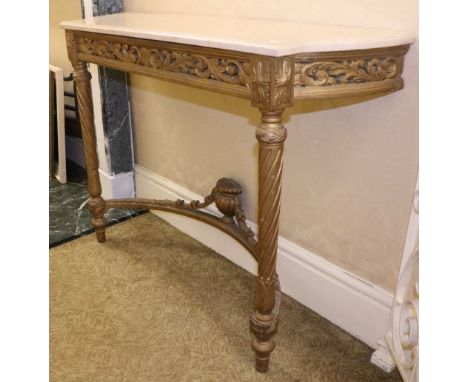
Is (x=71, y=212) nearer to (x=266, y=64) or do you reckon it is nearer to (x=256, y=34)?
(x=256, y=34)

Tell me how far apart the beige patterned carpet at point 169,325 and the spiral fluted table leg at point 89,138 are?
0.12m

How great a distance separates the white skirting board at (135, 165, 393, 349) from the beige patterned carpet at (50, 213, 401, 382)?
0.03 metres

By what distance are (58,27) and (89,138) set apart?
1194mm

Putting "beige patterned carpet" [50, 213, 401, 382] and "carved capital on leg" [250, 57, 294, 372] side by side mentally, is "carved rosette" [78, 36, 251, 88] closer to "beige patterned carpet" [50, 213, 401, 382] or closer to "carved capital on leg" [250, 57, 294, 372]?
"carved capital on leg" [250, 57, 294, 372]

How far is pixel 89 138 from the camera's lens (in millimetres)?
1900

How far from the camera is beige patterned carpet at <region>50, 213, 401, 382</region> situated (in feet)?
4.50

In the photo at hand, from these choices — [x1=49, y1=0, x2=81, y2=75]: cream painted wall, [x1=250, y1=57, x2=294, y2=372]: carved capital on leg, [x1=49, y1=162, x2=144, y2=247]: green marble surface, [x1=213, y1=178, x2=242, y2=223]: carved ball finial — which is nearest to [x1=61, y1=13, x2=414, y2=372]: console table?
[x1=250, y1=57, x2=294, y2=372]: carved capital on leg

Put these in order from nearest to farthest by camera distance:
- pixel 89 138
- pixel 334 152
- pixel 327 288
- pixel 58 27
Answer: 1. pixel 334 152
2. pixel 327 288
3. pixel 89 138
4. pixel 58 27

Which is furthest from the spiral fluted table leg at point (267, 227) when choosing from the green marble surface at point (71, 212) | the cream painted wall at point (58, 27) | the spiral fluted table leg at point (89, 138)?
the cream painted wall at point (58, 27)

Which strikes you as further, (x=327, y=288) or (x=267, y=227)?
(x=327, y=288)

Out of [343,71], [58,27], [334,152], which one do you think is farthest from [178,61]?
[58,27]

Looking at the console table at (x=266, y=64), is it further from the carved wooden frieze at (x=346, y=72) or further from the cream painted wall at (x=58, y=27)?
the cream painted wall at (x=58, y=27)
